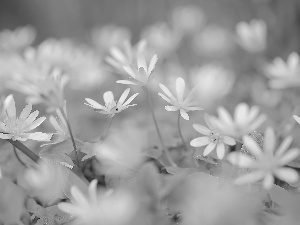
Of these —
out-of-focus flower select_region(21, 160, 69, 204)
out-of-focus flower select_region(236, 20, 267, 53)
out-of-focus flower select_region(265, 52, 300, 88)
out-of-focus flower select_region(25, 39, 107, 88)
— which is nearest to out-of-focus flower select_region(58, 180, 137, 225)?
out-of-focus flower select_region(21, 160, 69, 204)

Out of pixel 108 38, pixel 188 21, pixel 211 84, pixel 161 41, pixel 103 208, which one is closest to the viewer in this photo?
pixel 103 208

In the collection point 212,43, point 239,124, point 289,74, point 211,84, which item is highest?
point 239,124

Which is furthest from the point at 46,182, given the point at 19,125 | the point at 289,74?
the point at 289,74

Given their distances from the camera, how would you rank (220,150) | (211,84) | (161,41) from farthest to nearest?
(161,41), (211,84), (220,150)

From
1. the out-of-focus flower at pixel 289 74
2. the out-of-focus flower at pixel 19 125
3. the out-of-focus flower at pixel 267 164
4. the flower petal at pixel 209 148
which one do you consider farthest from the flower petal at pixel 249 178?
the out-of-focus flower at pixel 289 74

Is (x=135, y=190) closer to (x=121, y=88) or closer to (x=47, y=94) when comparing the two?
(x=47, y=94)

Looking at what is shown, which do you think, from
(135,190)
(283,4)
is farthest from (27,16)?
(135,190)

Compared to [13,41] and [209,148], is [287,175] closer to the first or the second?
[209,148]

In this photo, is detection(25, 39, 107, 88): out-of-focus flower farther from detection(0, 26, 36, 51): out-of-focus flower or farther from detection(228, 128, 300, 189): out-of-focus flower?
detection(228, 128, 300, 189): out-of-focus flower
